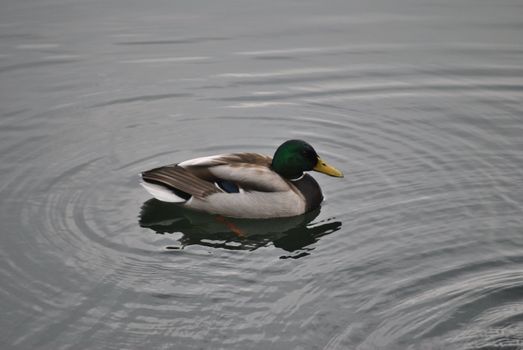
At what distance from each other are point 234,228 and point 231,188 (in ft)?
1.72

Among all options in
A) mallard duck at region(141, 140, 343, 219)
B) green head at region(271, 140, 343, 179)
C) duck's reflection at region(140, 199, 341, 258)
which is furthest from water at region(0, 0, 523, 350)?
green head at region(271, 140, 343, 179)

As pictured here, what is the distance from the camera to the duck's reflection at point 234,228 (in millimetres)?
9805

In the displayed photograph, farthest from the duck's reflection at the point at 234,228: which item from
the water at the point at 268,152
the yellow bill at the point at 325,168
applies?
the yellow bill at the point at 325,168

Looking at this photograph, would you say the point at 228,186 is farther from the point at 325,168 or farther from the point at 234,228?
the point at 325,168

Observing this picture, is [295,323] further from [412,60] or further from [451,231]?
[412,60]

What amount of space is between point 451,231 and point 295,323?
2.65m

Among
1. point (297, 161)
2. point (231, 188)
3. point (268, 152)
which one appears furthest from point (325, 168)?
point (268, 152)

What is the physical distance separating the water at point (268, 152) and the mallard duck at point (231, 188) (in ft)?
0.67

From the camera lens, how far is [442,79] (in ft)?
45.5

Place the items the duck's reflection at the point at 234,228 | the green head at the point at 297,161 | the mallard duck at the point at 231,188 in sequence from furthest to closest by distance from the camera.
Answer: the green head at the point at 297,161, the mallard duck at the point at 231,188, the duck's reflection at the point at 234,228

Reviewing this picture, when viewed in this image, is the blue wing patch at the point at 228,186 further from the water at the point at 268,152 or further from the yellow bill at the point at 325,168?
the yellow bill at the point at 325,168

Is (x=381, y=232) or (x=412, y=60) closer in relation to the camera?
(x=381, y=232)

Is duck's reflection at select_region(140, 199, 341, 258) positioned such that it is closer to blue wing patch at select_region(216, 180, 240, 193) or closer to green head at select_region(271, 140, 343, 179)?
blue wing patch at select_region(216, 180, 240, 193)

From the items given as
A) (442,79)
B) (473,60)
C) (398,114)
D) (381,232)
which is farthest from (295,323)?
(473,60)
